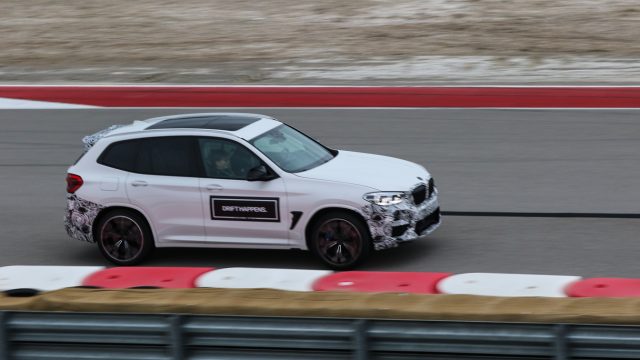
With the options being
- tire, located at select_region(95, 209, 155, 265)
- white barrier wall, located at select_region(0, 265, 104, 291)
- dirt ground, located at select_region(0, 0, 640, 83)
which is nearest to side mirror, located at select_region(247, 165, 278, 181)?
tire, located at select_region(95, 209, 155, 265)

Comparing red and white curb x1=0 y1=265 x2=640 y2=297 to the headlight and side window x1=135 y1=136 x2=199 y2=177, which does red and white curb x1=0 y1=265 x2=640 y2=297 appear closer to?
the headlight

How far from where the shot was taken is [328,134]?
17547 millimetres

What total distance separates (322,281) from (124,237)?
2.48 m

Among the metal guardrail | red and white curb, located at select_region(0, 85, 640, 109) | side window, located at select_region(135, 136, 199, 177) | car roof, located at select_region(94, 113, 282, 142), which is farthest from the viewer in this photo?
red and white curb, located at select_region(0, 85, 640, 109)

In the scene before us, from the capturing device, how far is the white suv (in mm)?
11133

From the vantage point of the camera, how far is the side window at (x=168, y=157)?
460 inches

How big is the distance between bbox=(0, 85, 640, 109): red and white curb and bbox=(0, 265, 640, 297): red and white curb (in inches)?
336

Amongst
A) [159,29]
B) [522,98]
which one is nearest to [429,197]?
[522,98]

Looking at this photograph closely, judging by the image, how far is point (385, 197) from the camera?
11.1m

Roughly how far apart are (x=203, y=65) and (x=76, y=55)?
345cm

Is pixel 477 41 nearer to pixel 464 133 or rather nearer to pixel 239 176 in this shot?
pixel 464 133

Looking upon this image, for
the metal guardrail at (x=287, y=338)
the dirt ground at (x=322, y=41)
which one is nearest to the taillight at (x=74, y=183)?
the metal guardrail at (x=287, y=338)

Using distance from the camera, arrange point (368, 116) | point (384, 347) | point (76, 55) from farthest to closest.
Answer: point (76, 55) < point (368, 116) < point (384, 347)

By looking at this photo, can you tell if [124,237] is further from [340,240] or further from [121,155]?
[340,240]
